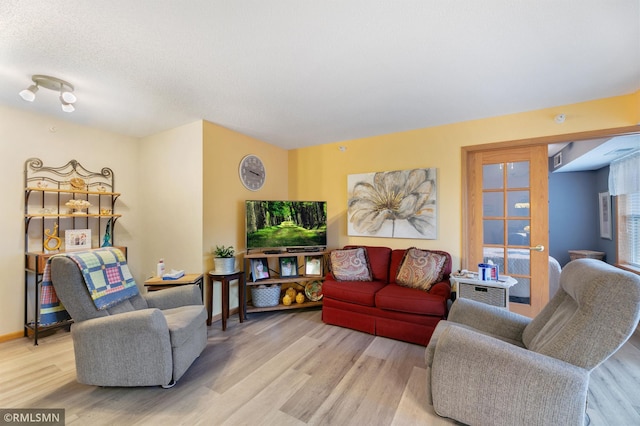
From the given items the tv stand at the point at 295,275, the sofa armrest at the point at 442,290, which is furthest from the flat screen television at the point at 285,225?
the sofa armrest at the point at 442,290

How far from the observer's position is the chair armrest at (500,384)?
4.01 feet

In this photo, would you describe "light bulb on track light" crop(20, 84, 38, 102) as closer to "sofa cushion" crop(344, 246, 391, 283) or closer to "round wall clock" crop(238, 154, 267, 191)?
"round wall clock" crop(238, 154, 267, 191)

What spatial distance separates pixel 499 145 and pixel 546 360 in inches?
92.7

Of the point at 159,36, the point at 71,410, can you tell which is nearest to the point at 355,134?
the point at 159,36

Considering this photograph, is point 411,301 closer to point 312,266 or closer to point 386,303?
point 386,303

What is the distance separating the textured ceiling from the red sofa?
184cm

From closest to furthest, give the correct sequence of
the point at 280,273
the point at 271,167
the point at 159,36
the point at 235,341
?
the point at 159,36, the point at 235,341, the point at 280,273, the point at 271,167

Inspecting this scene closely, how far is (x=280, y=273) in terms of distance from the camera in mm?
3412

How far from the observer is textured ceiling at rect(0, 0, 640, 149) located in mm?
1420

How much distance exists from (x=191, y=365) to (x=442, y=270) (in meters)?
2.58

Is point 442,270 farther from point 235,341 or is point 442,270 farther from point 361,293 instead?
point 235,341

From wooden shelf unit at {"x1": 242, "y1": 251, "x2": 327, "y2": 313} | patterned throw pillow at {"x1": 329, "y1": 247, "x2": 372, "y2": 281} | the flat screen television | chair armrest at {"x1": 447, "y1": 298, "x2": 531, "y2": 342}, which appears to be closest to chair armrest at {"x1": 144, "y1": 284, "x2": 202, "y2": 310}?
wooden shelf unit at {"x1": 242, "y1": 251, "x2": 327, "y2": 313}

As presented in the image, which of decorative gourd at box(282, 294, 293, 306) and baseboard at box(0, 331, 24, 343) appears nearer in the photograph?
baseboard at box(0, 331, 24, 343)

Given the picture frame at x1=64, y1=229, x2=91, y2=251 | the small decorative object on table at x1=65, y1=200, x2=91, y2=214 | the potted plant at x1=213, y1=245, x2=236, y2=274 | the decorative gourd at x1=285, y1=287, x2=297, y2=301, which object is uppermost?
the small decorative object on table at x1=65, y1=200, x2=91, y2=214
